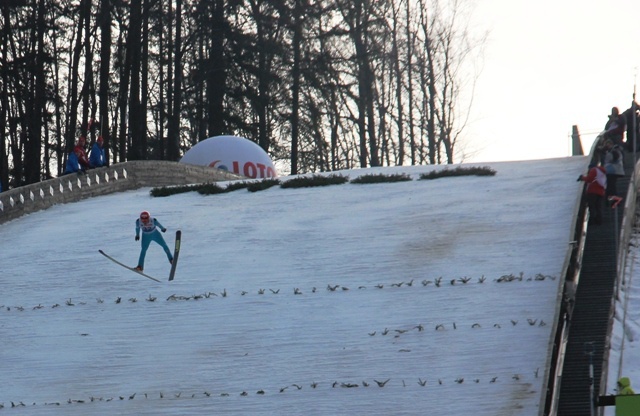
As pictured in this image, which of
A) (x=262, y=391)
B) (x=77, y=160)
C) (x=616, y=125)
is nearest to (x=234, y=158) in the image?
(x=77, y=160)

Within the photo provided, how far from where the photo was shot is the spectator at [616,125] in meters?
26.5

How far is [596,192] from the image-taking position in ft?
68.0

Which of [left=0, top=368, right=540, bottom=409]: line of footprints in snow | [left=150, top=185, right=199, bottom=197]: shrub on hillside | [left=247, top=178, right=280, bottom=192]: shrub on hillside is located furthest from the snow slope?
[left=150, top=185, right=199, bottom=197]: shrub on hillside

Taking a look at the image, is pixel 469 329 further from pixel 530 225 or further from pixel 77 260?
pixel 77 260

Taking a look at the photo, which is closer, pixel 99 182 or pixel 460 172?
pixel 460 172

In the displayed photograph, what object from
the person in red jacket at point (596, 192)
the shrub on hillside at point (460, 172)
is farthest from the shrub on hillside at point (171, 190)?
the person in red jacket at point (596, 192)

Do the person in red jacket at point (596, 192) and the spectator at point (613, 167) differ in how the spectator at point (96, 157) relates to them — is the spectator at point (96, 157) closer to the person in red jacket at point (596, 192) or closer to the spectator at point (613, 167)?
the spectator at point (613, 167)

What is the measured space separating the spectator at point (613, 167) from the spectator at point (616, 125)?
3236 mm

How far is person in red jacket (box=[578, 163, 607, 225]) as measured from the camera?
20.3 meters

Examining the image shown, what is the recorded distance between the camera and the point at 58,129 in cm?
4788

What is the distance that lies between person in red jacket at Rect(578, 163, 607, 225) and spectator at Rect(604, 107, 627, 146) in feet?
17.5

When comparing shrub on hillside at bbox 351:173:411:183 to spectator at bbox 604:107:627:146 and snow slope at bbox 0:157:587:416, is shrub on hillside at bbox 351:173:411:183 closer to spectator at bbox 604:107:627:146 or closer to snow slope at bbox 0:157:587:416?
snow slope at bbox 0:157:587:416

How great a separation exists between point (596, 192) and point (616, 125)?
701cm

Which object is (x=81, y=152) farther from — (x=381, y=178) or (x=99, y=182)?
(x=381, y=178)
